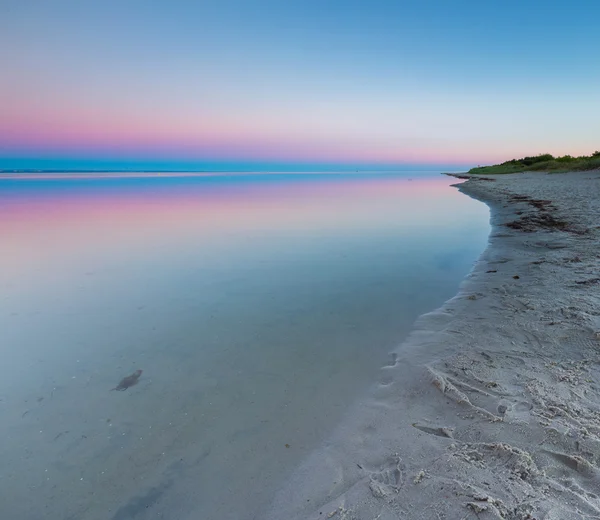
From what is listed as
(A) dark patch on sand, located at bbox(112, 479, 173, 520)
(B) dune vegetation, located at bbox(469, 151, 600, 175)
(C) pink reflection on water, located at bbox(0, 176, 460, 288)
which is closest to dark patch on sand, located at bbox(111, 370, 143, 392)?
(A) dark patch on sand, located at bbox(112, 479, 173, 520)

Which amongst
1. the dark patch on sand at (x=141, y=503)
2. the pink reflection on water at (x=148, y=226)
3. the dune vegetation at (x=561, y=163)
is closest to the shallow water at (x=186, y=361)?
the dark patch on sand at (x=141, y=503)

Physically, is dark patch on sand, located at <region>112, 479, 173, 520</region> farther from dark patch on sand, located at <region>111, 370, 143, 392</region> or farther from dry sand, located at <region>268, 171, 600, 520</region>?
dark patch on sand, located at <region>111, 370, 143, 392</region>

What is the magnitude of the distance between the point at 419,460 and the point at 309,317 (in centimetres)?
314

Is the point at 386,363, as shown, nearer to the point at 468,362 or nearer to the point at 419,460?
the point at 468,362

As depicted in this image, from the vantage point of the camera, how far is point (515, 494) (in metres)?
2.10

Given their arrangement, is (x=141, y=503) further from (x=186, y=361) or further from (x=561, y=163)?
(x=561, y=163)

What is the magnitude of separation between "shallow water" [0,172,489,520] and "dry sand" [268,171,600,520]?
1.11ft

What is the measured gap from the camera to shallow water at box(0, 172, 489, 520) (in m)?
2.62

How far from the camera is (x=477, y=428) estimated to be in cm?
274

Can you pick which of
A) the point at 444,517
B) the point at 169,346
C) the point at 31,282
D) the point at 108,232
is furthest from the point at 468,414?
the point at 108,232

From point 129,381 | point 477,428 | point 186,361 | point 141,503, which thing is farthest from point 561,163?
point 141,503

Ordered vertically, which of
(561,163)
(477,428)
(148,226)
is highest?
(561,163)

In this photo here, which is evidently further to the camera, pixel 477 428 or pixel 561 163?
pixel 561 163

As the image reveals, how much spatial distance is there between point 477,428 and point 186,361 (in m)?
3.38
